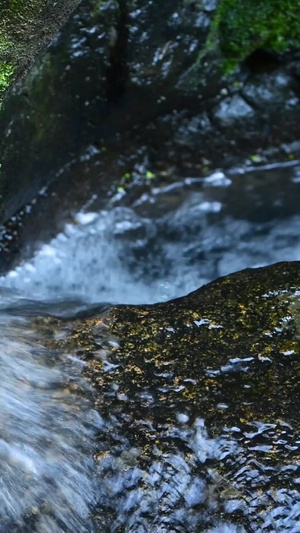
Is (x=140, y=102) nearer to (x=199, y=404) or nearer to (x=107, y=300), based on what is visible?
(x=107, y=300)

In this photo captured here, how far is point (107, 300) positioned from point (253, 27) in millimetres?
1844

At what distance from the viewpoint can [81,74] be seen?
3.53 meters

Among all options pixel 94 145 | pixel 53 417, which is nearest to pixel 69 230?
pixel 94 145

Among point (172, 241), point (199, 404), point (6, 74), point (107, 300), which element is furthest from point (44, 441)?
point (6, 74)

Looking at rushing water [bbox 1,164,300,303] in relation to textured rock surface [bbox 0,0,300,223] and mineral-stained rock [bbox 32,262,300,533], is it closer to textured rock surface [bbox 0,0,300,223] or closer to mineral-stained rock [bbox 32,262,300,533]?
textured rock surface [bbox 0,0,300,223]

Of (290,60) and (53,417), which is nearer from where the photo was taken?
(53,417)

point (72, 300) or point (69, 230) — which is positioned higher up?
point (69, 230)

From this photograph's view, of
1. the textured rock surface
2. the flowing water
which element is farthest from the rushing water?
the textured rock surface

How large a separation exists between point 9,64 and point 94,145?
0.68 m

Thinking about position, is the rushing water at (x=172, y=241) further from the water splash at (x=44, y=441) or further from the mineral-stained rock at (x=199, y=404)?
the water splash at (x=44, y=441)

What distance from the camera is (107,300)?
133 inches

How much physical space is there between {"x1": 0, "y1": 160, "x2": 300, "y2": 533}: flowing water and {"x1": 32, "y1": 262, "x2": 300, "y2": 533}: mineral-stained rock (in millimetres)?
10

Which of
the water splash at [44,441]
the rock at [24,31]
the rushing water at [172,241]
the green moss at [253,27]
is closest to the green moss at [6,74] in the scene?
the rock at [24,31]

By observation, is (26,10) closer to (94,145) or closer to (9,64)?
(9,64)
